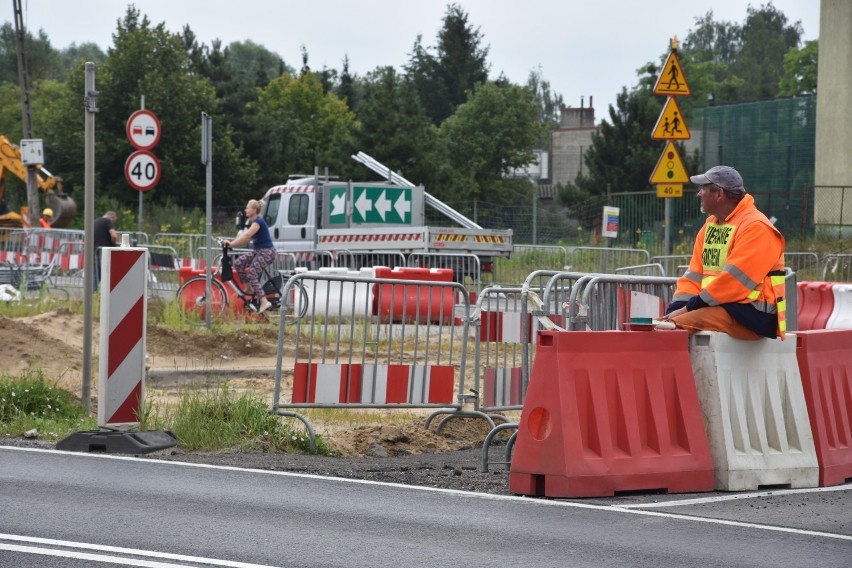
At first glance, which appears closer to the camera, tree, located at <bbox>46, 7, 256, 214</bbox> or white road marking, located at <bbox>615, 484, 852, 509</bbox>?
white road marking, located at <bbox>615, 484, 852, 509</bbox>

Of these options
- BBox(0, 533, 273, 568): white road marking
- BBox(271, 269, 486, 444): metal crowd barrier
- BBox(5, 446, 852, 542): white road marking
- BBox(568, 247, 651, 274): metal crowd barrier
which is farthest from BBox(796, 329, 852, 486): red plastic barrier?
BBox(568, 247, 651, 274): metal crowd barrier

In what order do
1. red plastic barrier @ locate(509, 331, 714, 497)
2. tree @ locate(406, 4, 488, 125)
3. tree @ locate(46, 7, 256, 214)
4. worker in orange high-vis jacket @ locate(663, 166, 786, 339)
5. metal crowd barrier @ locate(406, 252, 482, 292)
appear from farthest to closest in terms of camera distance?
tree @ locate(406, 4, 488, 125)
tree @ locate(46, 7, 256, 214)
metal crowd barrier @ locate(406, 252, 482, 292)
worker in orange high-vis jacket @ locate(663, 166, 786, 339)
red plastic barrier @ locate(509, 331, 714, 497)

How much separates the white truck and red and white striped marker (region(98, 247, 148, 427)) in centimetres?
1731

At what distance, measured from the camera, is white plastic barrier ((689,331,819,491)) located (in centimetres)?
893

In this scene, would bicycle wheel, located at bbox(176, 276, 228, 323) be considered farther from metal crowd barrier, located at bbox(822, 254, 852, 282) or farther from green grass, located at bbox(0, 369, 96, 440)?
metal crowd barrier, located at bbox(822, 254, 852, 282)

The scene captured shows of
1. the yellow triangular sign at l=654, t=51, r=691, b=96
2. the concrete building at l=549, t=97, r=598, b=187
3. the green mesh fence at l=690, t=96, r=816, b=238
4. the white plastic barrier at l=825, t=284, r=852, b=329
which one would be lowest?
the white plastic barrier at l=825, t=284, r=852, b=329

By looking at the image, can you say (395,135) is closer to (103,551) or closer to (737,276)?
(737,276)

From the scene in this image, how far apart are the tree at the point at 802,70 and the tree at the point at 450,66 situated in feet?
72.7

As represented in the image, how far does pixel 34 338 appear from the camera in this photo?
1602cm

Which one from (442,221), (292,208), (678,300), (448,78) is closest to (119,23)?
(442,221)

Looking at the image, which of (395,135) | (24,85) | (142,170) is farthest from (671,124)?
(395,135)

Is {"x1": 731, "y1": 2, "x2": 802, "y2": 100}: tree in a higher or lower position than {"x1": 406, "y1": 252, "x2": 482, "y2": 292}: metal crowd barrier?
higher

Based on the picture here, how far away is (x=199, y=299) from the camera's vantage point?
21250 mm

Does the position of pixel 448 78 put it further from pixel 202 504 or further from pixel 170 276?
pixel 202 504
